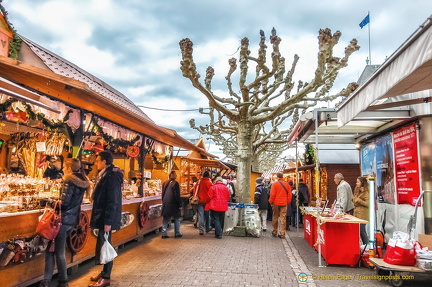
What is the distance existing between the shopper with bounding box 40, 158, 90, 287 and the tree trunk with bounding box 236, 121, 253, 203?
21.8ft

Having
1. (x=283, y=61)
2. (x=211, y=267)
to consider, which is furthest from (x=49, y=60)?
(x=283, y=61)

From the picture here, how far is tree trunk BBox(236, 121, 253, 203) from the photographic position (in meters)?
10.9

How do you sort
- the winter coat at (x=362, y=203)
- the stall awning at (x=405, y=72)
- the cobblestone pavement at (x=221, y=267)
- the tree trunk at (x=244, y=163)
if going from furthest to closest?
1. the tree trunk at (x=244, y=163)
2. the winter coat at (x=362, y=203)
3. the cobblestone pavement at (x=221, y=267)
4. the stall awning at (x=405, y=72)

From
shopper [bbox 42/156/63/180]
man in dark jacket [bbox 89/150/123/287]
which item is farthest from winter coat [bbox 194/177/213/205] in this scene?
man in dark jacket [bbox 89/150/123/287]

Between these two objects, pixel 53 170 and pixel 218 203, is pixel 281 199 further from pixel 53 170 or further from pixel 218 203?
pixel 53 170

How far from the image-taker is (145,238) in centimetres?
927

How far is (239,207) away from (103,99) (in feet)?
20.5

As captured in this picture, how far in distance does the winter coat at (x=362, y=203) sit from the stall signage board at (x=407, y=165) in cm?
82

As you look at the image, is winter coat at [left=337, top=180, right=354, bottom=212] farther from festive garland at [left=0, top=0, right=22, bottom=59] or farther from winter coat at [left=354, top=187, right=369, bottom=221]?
festive garland at [left=0, top=0, right=22, bottom=59]

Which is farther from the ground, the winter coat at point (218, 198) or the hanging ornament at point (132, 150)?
the hanging ornament at point (132, 150)

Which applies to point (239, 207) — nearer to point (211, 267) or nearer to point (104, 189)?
point (211, 267)

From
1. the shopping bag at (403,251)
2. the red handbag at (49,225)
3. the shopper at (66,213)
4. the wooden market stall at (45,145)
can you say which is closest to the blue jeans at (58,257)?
the shopper at (66,213)

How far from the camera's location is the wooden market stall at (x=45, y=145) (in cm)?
440

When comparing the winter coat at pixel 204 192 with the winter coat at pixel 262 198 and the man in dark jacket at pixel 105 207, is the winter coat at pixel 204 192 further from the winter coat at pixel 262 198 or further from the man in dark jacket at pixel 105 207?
the man in dark jacket at pixel 105 207
